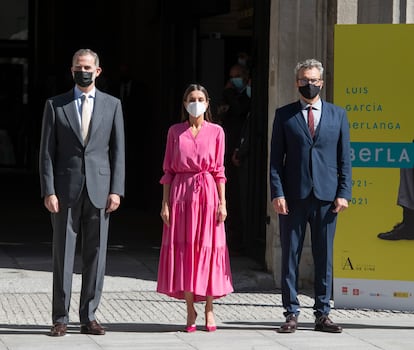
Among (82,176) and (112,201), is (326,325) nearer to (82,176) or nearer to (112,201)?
(112,201)

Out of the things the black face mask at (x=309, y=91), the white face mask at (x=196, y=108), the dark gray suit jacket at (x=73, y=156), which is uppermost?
the black face mask at (x=309, y=91)

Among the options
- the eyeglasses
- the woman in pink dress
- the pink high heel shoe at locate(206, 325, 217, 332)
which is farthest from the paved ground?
the eyeglasses

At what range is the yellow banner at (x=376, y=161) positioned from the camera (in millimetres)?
9203

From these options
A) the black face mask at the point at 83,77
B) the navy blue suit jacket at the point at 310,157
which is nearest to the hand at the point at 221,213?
the navy blue suit jacket at the point at 310,157

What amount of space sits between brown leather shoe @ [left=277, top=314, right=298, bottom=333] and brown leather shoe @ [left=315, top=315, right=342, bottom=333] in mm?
165

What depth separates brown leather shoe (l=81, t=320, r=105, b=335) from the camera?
8.48 meters

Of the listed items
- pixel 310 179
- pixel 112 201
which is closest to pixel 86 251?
pixel 112 201

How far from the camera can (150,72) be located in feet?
55.7

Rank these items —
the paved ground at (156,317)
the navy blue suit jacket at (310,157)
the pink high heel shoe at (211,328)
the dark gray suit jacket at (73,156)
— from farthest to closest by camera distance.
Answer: the pink high heel shoe at (211,328) < the navy blue suit jacket at (310,157) < the dark gray suit jacket at (73,156) < the paved ground at (156,317)

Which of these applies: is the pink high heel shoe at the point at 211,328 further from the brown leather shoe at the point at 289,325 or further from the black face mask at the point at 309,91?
the black face mask at the point at 309,91

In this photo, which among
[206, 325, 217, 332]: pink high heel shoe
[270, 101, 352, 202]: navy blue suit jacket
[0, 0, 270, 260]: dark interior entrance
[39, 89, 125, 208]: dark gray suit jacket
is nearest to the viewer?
[39, 89, 125, 208]: dark gray suit jacket

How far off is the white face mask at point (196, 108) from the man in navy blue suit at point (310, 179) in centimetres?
56

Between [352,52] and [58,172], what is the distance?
2.55 meters

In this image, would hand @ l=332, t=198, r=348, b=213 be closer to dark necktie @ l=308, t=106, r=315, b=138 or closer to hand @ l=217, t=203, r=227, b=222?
dark necktie @ l=308, t=106, r=315, b=138
